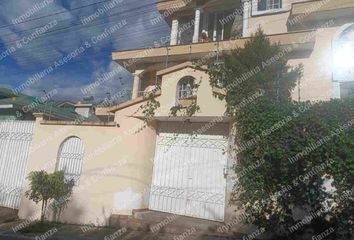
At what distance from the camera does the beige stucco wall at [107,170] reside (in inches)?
366

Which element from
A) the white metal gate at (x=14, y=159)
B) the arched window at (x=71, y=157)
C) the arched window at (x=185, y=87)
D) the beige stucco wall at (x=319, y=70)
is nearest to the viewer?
the arched window at (x=185, y=87)

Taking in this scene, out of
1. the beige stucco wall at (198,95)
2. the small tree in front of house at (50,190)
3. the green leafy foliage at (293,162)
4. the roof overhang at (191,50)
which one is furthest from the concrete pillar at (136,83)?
the green leafy foliage at (293,162)

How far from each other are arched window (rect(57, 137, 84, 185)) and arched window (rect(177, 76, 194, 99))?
3.89m

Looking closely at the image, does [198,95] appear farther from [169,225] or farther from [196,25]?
[196,25]

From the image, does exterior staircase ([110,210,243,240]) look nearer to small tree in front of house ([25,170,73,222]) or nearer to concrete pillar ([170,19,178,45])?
small tree in front of house ([25,170,73,222])

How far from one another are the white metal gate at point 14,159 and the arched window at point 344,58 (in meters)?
12.2

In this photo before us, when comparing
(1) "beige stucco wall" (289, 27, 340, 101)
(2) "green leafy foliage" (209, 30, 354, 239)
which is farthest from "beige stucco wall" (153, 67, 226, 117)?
(1) "beige stucco wall" (289, 27, 340, 101)

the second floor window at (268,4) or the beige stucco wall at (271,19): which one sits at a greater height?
the second floor window at (268,4)

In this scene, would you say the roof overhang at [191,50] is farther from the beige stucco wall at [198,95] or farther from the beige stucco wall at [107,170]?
the beige stucco wall at [107,170]

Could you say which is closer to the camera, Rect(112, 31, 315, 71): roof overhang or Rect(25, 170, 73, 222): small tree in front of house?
Rect(25, 170, 73, 222): small tree in front of house

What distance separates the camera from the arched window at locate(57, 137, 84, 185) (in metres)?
10.0

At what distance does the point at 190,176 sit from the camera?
9711mm

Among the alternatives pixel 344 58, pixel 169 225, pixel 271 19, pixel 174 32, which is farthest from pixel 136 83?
pixel 344 58

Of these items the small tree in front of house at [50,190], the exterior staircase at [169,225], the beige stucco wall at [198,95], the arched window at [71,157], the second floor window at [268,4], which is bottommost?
the exterior staircase at [169,225]
